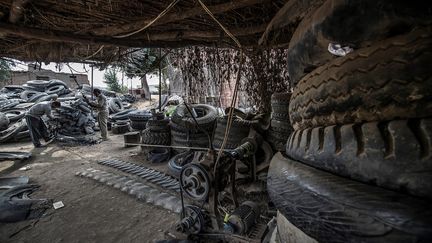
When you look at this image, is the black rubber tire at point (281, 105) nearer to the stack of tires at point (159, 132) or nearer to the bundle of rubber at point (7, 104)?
the stack of tires at point (159, 132)

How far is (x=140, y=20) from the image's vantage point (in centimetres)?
241

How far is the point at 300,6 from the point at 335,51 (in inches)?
Result: 25.7

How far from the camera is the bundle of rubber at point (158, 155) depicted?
599 centimetres

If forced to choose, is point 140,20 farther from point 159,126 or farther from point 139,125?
point 139,125

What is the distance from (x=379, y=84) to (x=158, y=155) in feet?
18.8

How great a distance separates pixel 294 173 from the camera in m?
1.06

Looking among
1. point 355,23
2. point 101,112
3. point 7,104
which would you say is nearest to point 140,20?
point 355,23

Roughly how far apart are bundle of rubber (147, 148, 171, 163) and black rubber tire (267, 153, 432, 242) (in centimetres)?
525

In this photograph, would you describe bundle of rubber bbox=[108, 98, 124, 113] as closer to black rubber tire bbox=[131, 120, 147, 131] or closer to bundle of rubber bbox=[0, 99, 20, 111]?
bundle of rubber bbox=[0, 99, 20, 111]

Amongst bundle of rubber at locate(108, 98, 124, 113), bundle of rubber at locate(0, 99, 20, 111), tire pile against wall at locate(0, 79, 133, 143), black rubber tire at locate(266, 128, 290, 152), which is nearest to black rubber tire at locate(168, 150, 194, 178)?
black rubber tire at locate(266, 128, 290, 152)

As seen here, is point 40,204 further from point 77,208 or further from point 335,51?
point 335,51

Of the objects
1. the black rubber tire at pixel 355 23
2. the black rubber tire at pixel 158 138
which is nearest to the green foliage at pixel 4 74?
the black rubber tire at pixel 158 138

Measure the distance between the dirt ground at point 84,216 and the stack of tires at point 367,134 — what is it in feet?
7.97

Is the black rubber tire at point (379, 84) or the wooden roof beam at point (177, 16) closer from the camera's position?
the black rubber tire at point (379, 84)
